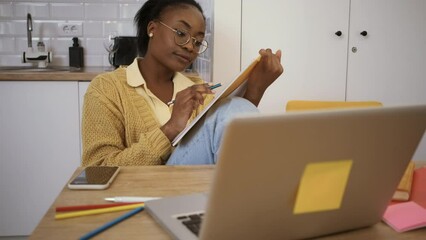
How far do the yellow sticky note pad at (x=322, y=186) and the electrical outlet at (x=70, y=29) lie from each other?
256cm

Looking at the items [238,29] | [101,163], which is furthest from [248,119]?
[238,29]

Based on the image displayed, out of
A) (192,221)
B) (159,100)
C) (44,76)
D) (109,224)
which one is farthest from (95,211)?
(44,76)

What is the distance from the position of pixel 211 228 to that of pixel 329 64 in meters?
2.00

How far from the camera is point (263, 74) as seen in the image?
129 cm

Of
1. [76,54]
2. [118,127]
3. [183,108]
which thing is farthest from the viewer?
[76,54]

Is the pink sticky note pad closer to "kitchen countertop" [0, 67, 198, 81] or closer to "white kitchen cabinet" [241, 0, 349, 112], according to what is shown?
"white kitchen cabinet" [241, 0, 349, 112]

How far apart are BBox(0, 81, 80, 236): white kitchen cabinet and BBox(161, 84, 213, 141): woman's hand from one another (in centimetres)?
117

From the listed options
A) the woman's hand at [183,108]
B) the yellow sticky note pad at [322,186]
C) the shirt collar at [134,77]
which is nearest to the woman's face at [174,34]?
the shirt collar at [134,77]

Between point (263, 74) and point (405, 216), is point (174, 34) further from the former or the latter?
point (405, 216)

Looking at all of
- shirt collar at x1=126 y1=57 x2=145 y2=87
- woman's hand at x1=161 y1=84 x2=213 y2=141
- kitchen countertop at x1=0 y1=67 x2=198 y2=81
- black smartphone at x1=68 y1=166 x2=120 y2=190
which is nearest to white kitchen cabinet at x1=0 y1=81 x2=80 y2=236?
kitchen countertop at x1=0 y1=67 x2=198 y2=81

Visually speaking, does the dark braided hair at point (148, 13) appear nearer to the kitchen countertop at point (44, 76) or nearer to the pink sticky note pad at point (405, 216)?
the kitchen countertop at point (44, 76)

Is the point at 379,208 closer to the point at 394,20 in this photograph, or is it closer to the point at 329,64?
the point at 329,64

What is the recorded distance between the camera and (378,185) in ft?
2.00

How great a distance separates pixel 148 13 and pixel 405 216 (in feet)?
4.22
